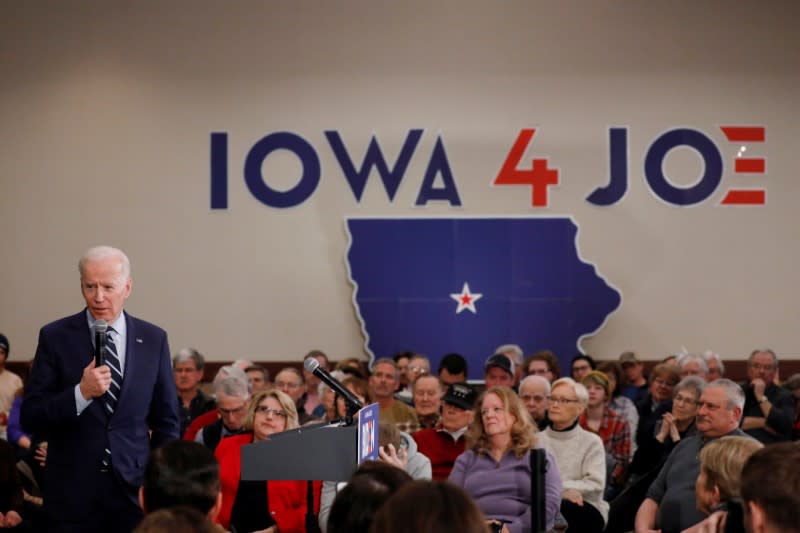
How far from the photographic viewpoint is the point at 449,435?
18.1ft

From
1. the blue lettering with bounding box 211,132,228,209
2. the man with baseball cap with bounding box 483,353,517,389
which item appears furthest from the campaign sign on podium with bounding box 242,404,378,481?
the blue lettering with bounding box 211,132,228,209

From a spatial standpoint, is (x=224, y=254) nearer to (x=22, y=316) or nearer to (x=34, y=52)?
(x=22, y=316)

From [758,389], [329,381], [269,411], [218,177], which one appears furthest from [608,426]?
[218,177]

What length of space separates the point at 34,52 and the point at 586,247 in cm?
521

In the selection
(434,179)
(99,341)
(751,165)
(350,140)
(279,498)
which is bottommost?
(279,498)

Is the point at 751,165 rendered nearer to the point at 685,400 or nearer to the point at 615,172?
the point at 615,172

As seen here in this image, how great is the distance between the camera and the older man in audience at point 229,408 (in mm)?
5590

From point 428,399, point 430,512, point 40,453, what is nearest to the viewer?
point 430,512

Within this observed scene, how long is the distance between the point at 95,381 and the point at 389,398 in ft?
12.5

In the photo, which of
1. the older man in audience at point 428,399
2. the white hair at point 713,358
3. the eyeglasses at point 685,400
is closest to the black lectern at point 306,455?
the older man in audience at point 428,399

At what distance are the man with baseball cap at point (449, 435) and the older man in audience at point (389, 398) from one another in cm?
71

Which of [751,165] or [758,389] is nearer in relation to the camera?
[758,389]

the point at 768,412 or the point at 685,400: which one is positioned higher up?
the point at 685,400

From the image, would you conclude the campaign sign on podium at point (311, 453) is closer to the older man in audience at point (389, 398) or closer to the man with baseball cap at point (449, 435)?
the man with baseball cap at point (449, 435)
